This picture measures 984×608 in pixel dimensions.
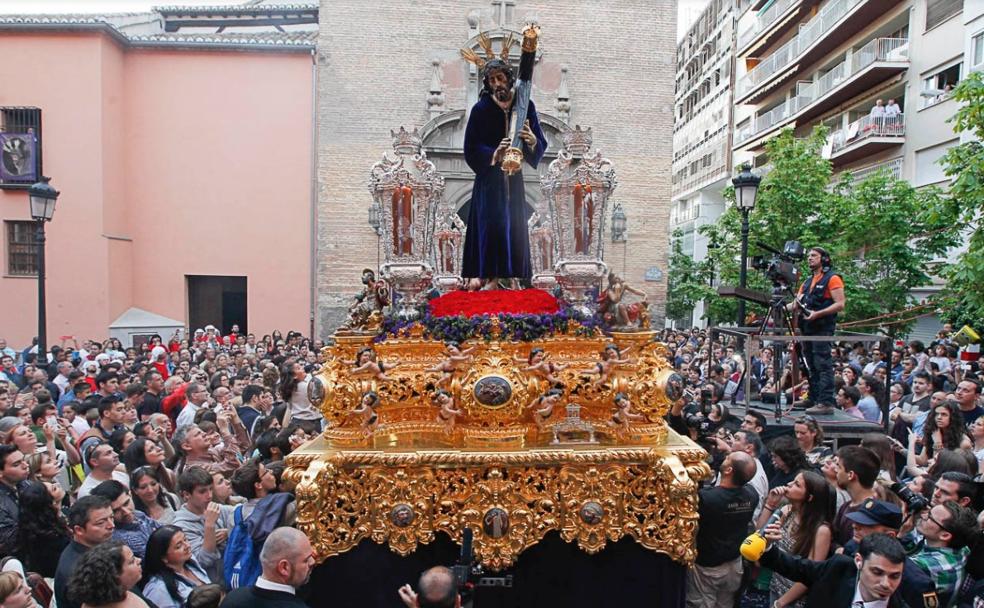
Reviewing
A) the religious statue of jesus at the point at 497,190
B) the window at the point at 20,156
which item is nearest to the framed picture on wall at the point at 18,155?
the window at the point at 20,156

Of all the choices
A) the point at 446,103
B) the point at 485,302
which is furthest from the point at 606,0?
the point at 485,302

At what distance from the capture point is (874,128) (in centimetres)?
2306

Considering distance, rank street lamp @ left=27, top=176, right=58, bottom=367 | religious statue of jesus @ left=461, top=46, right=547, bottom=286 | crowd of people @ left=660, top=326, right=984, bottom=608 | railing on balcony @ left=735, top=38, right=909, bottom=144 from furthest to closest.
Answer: railing on balcony @ left=735, top=38, right=909, bottom=144 < street lamp @ left=27, top=176, right=58, bottom=367 < religious statue of jesus @ left=461, top=46, right=547, bottom=286 < crowd of people @ left=660, top=326, right=984, bottom=608

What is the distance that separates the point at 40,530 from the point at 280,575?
2.13 meters

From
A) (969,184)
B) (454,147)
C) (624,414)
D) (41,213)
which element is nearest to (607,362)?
(624,414)

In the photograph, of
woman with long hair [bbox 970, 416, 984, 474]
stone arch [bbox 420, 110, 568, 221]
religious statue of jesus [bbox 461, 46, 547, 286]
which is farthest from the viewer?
stone arch [bbox 420, 110, 568, 221]

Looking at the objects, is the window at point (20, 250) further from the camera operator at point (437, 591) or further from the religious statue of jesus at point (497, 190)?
the camera operator at point (437, 591)

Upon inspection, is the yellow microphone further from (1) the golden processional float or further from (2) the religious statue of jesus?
(2) the religious statue of jesus

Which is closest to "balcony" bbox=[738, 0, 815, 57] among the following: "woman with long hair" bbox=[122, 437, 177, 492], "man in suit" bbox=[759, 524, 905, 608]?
"man in suit" bbox=[759, 524, 905, 608]

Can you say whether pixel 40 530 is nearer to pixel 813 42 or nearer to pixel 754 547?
pixel 754 547

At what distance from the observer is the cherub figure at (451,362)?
5.01m

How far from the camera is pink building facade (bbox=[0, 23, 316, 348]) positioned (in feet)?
70.9

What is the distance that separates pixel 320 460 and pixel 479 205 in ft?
9.84

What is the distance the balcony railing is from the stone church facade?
7430 millimetres
